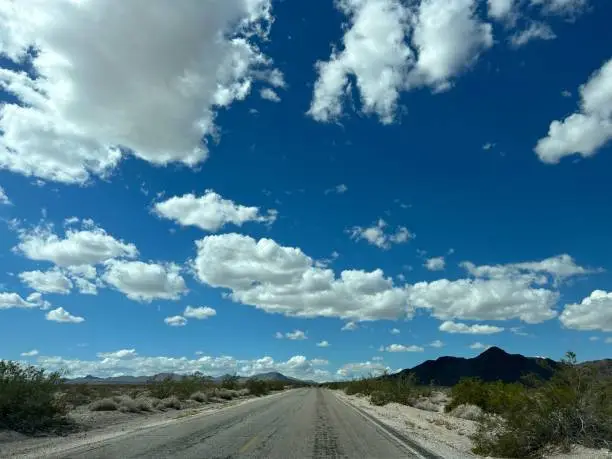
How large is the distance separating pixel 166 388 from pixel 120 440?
29405 mm

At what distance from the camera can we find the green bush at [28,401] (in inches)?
709

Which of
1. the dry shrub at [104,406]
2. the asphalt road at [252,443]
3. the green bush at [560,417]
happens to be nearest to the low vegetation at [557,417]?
the green bush at [560,417]

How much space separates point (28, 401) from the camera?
728 inches

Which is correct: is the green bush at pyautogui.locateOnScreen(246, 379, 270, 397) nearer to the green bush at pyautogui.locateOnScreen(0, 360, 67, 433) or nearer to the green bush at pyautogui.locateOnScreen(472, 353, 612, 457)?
the green bush at pyautogui.locateOnScreen(0, 360, 67, 433)

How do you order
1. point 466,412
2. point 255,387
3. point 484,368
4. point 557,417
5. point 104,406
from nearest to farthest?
point 557,417, point 104,406, point 466,412, point 255,387, point 484,368

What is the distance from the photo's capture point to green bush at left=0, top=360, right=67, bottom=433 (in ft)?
59.1

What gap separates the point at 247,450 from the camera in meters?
13.1

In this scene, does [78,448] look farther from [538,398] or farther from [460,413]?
[460,413]

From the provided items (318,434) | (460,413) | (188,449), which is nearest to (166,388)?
(460,413)

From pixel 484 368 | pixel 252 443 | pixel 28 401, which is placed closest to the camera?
pixel 252 443

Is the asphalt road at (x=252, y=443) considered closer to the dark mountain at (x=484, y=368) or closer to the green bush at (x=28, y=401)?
the green bush at (x=28, y=401)

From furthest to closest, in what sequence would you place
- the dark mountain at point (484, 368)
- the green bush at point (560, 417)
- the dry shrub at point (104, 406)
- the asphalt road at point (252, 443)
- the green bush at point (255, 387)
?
the dark mountain at point (484, 368) → the green bush at point (255, 387) → the dry shrub at point (104, 406) → the green bush at point (560, 417) → the asphalt road at point (252, 443)

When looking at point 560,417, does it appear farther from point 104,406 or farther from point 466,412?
point 104,406

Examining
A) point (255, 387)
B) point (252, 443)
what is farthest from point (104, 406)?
point (255, 387)
